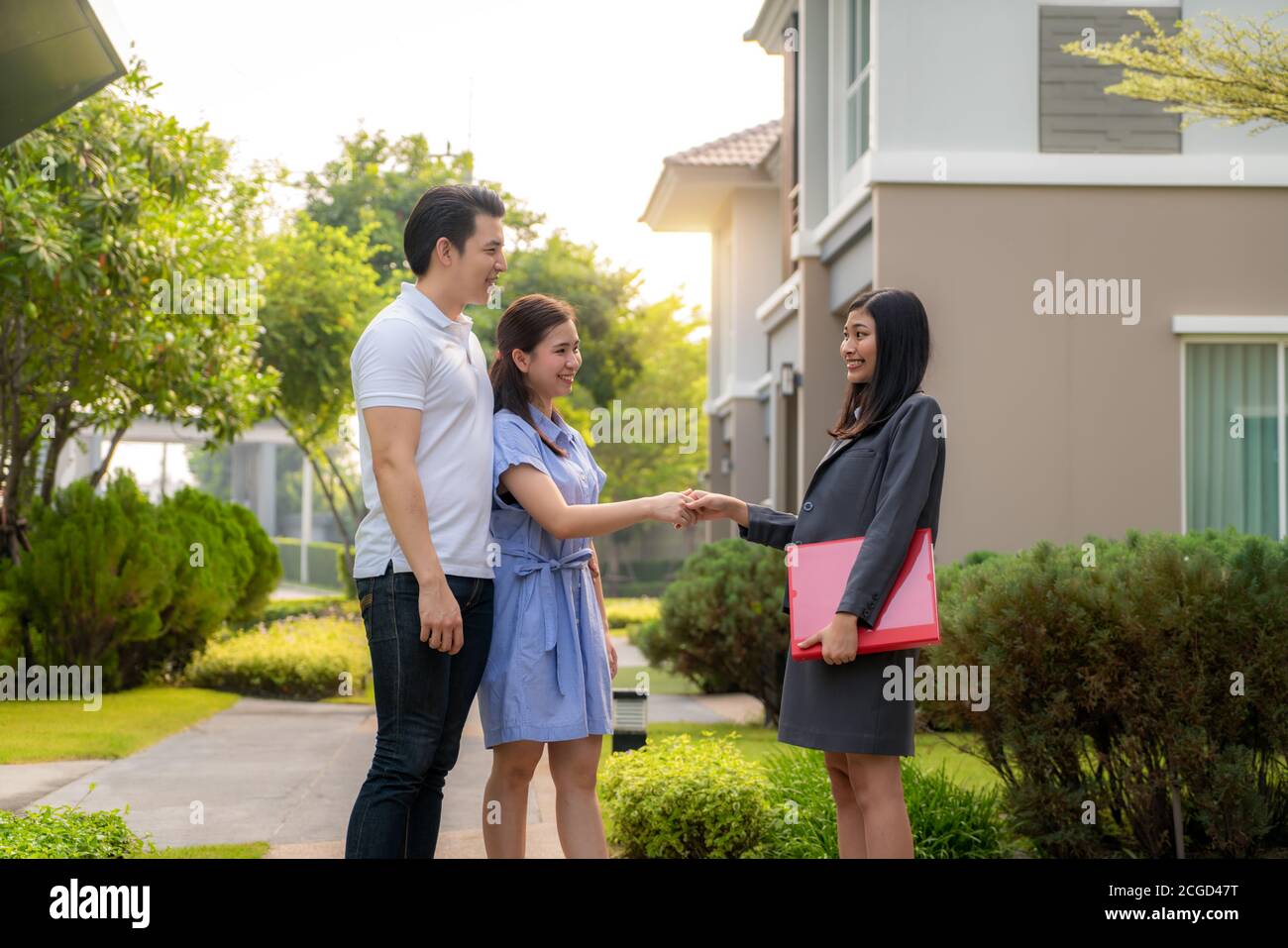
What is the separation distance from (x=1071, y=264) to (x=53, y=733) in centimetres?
785

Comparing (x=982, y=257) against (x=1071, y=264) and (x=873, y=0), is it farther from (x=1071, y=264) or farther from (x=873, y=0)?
(x=873, y=0)

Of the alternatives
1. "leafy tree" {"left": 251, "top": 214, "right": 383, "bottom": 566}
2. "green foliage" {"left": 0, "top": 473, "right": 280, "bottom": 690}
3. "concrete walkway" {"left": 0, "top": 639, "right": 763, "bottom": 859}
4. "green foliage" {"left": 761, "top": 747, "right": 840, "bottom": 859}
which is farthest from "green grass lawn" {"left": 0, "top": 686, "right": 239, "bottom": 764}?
"leafy tree" {"left": 251, "top": 214, "right": 383, "bottom": 566}

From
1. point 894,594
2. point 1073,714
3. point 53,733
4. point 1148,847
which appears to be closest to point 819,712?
point 894,594

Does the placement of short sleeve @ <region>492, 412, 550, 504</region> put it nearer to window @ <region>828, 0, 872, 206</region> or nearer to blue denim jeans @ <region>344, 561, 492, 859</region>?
blue denim jeans @ <region>344, 561, 492, 859</region>

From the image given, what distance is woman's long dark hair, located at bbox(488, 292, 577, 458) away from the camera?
4.09 metres

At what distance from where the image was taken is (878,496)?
4.00 metres

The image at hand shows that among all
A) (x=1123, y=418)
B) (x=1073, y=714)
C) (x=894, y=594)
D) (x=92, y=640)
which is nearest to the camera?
(x=894, y=594)

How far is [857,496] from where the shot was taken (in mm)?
4039

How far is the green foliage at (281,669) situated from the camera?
480 inches

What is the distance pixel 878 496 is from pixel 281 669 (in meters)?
9.30

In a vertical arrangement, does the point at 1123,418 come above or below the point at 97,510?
above

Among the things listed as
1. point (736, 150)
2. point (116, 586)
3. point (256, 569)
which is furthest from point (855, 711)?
point (736, 150)

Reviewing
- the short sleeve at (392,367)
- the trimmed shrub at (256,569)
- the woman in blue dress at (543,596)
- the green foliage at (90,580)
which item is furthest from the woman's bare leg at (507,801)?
the trimmed shrub at (256,569)

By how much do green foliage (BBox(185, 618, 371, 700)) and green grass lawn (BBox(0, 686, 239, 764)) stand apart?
311mm
